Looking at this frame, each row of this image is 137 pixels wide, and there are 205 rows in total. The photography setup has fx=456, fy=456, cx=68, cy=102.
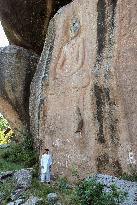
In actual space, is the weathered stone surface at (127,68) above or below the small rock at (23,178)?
above

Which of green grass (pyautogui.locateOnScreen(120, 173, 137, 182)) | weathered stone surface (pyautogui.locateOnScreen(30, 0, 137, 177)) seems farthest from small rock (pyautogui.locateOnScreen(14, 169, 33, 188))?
green grass (pyautogui.locateOnScreen(120, 173, 137, 182))

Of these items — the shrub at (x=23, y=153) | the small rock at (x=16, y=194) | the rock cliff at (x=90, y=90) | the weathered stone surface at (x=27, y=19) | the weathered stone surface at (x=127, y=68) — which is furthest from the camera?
the weathered stone surface at (x=27, y=19)

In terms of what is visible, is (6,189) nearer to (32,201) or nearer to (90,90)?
(32,201)

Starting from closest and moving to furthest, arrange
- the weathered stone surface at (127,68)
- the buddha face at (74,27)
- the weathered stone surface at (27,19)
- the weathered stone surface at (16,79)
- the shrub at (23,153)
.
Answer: the weathered stone surface at (127,68) < the buddha face at (74,27) < the shrub at (23,153) < the weathered stone surface at (27,19) < the weathered stone surface at (16,79)

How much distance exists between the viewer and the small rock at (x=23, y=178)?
30.8 ft

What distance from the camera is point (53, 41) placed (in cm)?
1166

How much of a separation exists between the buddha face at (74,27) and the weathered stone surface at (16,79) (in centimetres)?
347

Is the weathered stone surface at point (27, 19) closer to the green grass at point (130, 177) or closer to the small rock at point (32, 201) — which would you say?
the green grass at point (130, 177)

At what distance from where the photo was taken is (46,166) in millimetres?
9992

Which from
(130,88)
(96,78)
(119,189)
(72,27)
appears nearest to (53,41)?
(72,27)

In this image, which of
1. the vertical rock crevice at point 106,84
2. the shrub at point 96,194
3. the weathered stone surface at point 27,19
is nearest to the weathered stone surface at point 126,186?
the shrub at point 96,194

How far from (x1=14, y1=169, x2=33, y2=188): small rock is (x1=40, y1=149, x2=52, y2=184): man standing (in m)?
0.29

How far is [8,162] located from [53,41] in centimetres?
388

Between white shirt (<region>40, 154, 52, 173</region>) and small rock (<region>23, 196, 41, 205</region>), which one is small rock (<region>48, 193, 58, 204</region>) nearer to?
small rock (<region>23, 196, 41, 205</region>)
